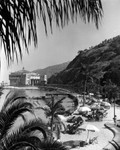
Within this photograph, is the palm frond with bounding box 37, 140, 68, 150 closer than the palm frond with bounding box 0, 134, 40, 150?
Yes

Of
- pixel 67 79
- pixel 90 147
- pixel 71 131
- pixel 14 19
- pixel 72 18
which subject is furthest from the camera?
pixel 67 79

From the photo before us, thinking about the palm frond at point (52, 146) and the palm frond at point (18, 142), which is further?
the palm frond at point (18, 142)

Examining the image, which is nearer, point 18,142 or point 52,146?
point 52,146

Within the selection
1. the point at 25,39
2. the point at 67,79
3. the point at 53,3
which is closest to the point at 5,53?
the point at 25,39

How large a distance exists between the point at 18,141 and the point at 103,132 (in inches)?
564

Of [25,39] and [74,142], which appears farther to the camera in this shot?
[74,142]

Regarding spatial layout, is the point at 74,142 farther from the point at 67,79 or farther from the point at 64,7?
the point at 67,79

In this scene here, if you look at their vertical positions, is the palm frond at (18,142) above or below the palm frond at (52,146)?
below

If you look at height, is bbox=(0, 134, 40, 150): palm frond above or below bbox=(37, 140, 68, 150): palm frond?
below

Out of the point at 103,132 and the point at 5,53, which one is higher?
the point at 5,53

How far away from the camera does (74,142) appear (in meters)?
13.8

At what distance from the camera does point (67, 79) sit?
106125 mm

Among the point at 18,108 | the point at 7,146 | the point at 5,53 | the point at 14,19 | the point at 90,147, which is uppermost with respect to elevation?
the point at 14,19

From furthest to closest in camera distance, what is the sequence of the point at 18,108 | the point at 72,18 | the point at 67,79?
the point at 67,79, the point at 18,108, the point at 72,18
